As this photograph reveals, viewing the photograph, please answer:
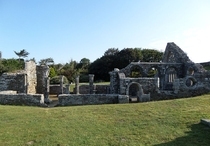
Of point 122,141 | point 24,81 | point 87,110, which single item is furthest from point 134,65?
point 122,141

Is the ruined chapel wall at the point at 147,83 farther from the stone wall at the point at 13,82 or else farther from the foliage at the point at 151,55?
the foliage at the point at 151,55

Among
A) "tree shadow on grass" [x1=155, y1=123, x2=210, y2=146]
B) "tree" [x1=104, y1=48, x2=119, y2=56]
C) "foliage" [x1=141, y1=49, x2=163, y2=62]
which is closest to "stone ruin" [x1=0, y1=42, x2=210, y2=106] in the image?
"tree shadow on grass" [x1=155, y1=123, x2=210, y2=146]

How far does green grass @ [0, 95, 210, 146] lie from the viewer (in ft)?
33.3

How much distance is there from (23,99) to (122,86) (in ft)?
25.7

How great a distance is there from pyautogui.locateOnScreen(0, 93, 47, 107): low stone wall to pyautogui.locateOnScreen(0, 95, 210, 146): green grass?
273cm

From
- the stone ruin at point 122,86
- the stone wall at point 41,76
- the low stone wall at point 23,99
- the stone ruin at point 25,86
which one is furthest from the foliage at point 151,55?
the low stone wall at point 23,99

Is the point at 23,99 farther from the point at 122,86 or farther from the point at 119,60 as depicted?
the point at 119,60

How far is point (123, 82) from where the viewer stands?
20188mm

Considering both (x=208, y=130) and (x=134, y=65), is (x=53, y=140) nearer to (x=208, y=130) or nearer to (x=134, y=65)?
(x=208, y=130)

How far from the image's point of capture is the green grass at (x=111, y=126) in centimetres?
1014

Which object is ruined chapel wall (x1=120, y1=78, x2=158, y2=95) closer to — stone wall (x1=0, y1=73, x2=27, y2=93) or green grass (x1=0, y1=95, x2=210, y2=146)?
green grass (x1=0, y1=95, x2=210, y2=146)

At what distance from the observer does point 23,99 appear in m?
17.4

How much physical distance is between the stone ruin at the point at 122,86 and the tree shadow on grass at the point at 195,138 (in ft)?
22.1

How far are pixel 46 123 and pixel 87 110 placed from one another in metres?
2.73
